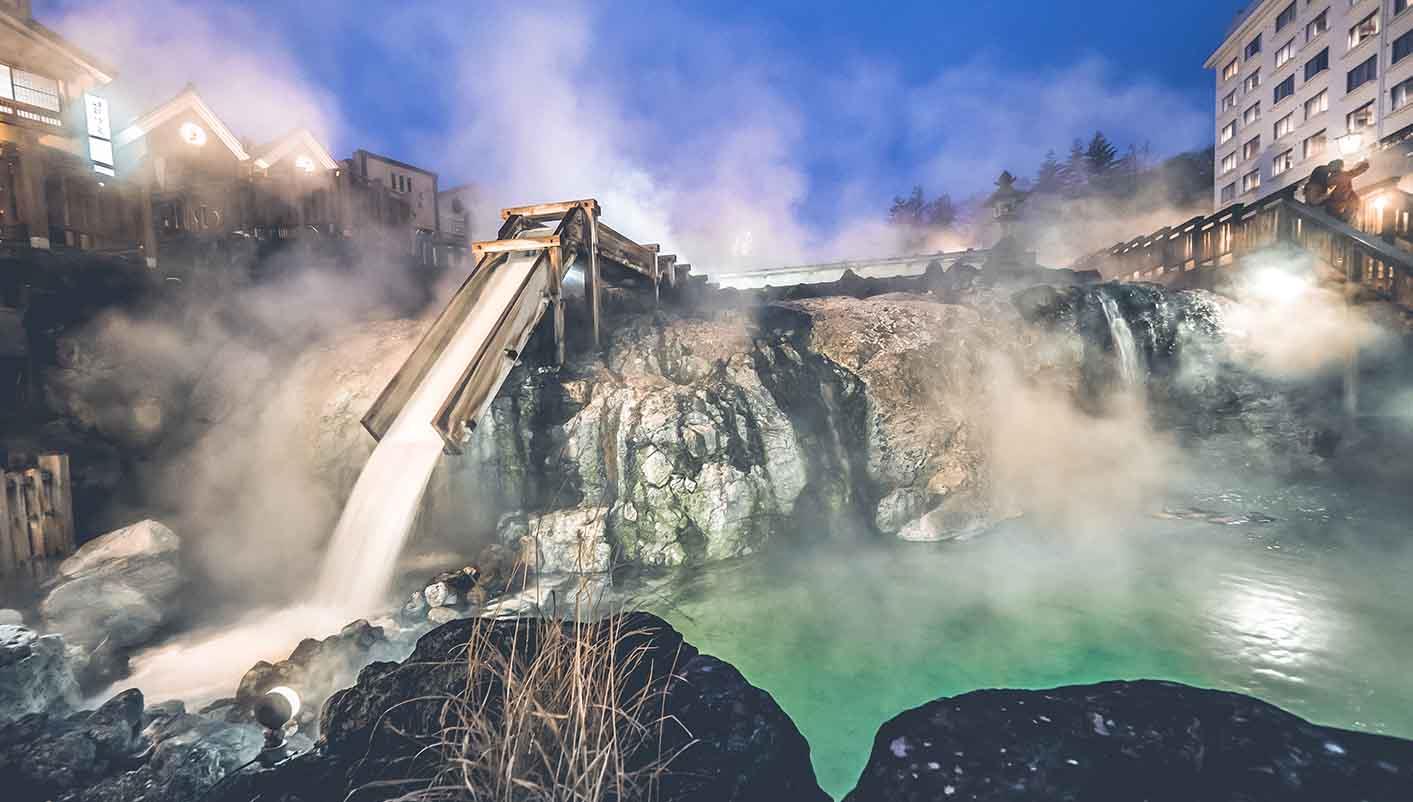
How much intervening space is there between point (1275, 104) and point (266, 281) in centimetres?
4564

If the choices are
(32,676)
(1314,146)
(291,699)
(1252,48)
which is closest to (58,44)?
(32,676)

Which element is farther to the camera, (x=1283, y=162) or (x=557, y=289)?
(x=1283, y=162)

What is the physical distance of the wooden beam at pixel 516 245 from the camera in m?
8.07

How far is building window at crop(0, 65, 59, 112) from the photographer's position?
1335 centimetres

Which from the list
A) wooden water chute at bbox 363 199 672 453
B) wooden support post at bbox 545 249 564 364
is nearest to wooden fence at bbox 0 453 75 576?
wooden water chute at bbox 363 199 672 453

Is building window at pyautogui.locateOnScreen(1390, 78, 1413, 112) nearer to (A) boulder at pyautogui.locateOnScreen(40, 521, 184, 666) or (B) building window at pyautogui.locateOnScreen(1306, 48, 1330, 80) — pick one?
(B) building window at pyautogui.locateOnScreen(1306, 48, 1330, 80)

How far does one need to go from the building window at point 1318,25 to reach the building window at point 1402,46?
5327mm

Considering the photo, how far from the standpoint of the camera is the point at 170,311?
9578 millimetres

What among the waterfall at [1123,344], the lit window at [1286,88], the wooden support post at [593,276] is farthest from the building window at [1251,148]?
the wooden support post at [593,276]

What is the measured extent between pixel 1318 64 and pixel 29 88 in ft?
160

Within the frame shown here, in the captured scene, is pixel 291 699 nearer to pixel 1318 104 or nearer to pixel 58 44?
pixel 58 44

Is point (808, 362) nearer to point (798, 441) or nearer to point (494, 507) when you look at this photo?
point (798, 441)

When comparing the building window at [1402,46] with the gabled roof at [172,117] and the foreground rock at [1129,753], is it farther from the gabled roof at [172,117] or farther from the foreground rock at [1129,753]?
the gabled roof at [172,117]

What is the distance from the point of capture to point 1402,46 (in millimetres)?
21750
